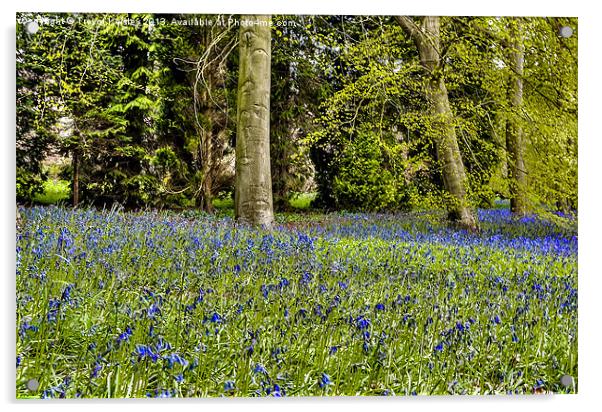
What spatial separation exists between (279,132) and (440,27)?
1411mm

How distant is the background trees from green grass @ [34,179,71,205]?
5cm

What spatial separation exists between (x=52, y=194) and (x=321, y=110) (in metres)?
1.91

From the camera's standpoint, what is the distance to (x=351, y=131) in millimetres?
4031

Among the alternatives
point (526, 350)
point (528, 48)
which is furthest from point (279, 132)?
point (526, 350)

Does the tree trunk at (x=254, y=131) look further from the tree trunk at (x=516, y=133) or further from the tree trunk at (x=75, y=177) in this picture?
the tree trunk at (x=516, y=133)

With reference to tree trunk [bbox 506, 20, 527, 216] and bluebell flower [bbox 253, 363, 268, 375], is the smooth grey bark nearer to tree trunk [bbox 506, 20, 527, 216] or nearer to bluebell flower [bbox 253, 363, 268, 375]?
tree trunk [bbox 506, 20, 527, 216]

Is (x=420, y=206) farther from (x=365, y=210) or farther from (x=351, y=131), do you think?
(x=351, y=131)

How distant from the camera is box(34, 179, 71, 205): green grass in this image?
3699 mm

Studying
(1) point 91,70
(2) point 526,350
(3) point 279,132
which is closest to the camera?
(2) point 526,350

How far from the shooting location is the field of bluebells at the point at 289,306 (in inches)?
124

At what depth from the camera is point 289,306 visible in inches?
137
